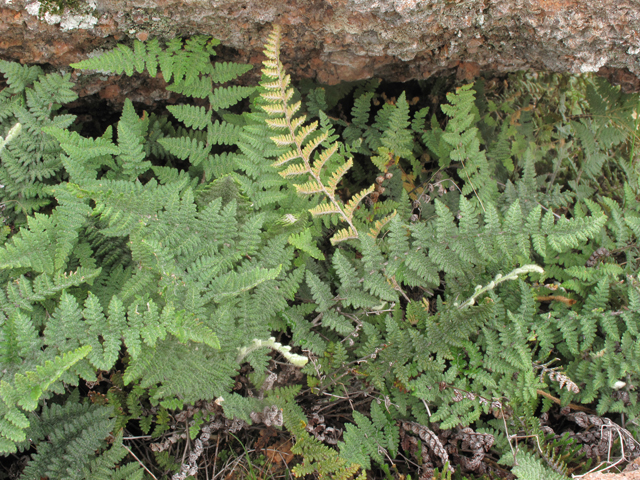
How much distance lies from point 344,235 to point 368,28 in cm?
129

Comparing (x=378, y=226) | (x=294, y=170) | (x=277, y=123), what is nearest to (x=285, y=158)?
(x=294, y=170)

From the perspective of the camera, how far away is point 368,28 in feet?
9.49

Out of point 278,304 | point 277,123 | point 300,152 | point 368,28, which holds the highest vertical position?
point 368,28

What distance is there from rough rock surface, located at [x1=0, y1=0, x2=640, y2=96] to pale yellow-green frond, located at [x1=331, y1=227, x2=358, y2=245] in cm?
119

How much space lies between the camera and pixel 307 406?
2.99m

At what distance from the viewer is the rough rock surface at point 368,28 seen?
274 cm

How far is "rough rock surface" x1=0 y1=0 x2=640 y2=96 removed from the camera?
8.98 feet

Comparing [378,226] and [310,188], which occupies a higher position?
[310,188]

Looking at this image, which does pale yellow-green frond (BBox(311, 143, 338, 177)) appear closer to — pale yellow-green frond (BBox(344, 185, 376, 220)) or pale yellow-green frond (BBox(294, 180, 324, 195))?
pale yellow-green frond (BBox(294, 180, 324, 195))

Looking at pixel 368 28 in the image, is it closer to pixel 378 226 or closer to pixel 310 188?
pixel 310 188

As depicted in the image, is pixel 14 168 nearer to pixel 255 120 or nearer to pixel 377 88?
pixel 255 120

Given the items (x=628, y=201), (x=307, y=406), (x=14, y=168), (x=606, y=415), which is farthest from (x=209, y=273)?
(x=628, y=201)

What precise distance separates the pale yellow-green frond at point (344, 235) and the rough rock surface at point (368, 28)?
119 cm

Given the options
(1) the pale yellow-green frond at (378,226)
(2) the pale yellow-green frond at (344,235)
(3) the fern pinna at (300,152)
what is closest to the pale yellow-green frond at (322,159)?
(3) the fern pinna at (300,152)
